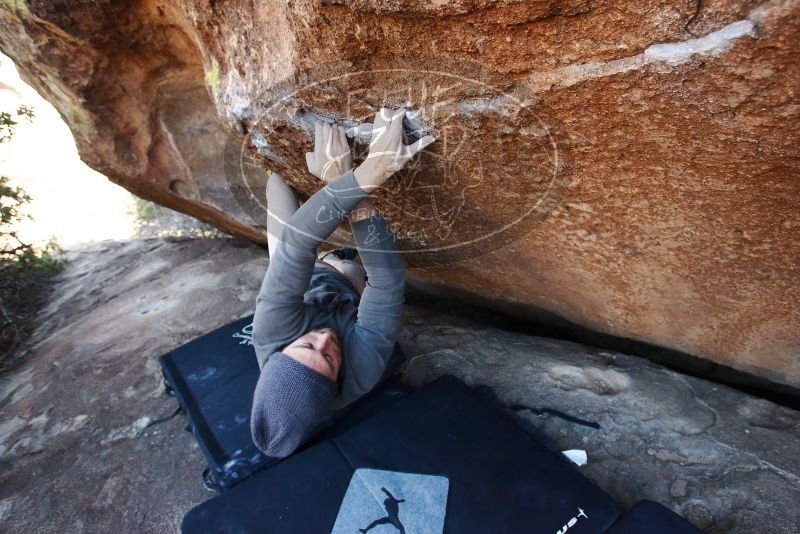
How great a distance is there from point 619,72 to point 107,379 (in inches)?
106

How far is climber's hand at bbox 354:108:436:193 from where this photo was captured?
4.21 ft

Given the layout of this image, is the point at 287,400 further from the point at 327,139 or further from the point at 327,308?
the point at 327,139

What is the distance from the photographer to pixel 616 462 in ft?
5.09

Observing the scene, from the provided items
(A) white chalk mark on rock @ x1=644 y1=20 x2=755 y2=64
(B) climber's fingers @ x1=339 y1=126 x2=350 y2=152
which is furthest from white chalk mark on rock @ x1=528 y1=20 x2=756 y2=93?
(B) climber's fingers @ x1=339 y1=126 x2=350 y2=152

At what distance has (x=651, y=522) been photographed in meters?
1.24

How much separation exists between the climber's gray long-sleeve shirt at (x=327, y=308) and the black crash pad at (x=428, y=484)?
211 millimetres

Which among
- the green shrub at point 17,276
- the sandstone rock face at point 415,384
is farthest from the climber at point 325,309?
the green shrub at point 17,276

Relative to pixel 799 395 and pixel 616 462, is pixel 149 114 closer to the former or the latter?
pixel 616 462

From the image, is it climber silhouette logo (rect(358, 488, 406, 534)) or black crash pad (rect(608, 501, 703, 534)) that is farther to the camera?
climber silhouette logo (rect(358, 488, 406, 534))

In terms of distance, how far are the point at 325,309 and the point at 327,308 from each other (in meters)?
0.01

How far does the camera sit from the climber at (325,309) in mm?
1388

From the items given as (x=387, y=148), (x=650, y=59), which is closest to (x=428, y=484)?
(x=387, y=148)

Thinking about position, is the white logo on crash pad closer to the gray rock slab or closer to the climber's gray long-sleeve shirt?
the climber's gray long-sleeve shirt

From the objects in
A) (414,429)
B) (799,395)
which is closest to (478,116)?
(414,429)
